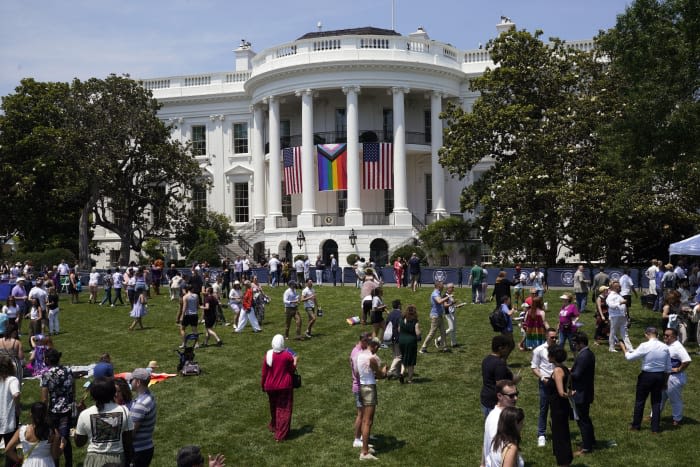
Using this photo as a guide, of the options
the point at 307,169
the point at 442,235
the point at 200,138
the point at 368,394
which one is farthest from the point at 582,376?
the point at 200,138

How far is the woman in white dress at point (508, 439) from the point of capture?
21.8 ft

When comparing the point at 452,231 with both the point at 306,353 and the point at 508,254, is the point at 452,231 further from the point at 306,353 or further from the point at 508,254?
the point at 306,353

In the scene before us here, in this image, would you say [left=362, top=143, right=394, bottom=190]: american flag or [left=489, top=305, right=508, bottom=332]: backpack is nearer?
[left=489, top=305, right=508, bottom=332]: backpack

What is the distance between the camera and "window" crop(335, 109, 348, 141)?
4734cm

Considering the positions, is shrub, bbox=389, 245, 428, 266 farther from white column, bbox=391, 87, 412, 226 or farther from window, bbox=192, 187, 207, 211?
window, bbox=192, 187, 207, 211

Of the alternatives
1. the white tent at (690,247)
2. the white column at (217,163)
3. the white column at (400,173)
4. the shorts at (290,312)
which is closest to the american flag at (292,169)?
the white column at (400,173)

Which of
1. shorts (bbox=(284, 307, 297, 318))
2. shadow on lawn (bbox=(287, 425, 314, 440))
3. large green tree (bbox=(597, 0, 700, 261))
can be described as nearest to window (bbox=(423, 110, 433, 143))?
large green tree (bbox=(597, 0, 700, 261))

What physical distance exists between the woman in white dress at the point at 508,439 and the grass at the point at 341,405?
4217 mm

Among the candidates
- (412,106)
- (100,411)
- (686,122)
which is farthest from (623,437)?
(412,106)

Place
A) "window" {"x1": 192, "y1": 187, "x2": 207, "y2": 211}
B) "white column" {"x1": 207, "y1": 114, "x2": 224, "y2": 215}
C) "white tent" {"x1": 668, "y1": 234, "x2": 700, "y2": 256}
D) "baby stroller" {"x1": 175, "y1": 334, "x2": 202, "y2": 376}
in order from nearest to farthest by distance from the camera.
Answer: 1. "baby stroller" {"x1": 175, "y1": 334, "x2": 202, "y2": 376}
2. "white tent" {"x1": 668, "y1": 234, "x2": 700, "y2": 256}
3. "white column" {"x1": 207, "y1": 114, "x2": 224, "y2": 215}
4. "window" {"x1": 192, "y1": 187, "x2": 207, "y2": 211}

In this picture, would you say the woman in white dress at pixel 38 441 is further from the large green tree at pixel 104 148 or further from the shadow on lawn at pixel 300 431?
the large green tree at pixel 104 148

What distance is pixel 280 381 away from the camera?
11.7 metres

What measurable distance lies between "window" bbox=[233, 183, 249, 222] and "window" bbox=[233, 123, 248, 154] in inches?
94.5

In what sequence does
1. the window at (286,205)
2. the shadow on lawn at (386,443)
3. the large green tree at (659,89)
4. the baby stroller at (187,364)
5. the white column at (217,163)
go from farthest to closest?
1. the white column at (217,163)
2. the window at (286,205)
3. the large green tree at (659,89)
4. the baby stroller at (187,364)
5. the shadow on lawn at (386,443)
